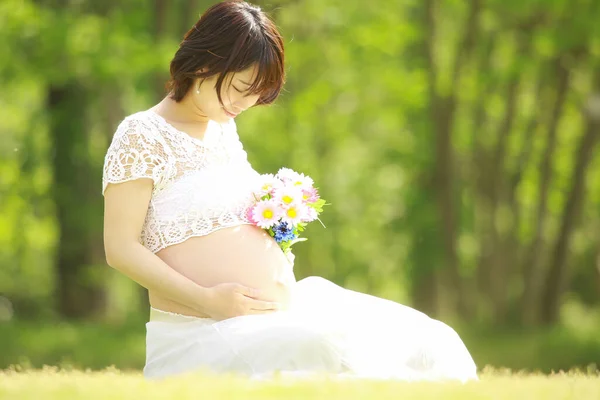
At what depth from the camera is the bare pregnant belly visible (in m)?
4.26

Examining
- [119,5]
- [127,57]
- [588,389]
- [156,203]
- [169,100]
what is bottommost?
[588,389]

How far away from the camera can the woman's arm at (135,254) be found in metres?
4.11

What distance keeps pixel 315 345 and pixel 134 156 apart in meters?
1.17

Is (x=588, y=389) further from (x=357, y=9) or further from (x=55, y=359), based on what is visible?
(x=357, y=9)

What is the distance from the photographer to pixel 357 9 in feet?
58.3

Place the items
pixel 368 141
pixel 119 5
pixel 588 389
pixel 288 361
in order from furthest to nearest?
pixel 368 141 → pixel 119 5 → pixel 288 361 → pixel 588 389

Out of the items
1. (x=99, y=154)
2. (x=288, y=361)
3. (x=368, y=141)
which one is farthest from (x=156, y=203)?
(x=368, y=141)

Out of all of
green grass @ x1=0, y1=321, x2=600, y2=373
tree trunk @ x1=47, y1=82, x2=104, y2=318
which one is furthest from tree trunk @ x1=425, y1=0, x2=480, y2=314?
tree trunk @ x1=47, y1=82, x2=104, y2=318

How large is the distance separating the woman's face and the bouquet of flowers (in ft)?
1.37

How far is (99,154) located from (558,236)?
26.6ft

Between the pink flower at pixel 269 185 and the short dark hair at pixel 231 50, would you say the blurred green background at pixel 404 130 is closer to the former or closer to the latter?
the pink flower at pixel 269 185

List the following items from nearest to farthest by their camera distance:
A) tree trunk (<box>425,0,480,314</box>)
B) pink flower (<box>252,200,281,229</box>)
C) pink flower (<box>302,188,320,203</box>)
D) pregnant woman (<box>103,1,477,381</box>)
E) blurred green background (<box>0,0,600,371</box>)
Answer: pregnant woman (<box>103,1,477,381</box>) → pink flower (<box>252,200,281,229</box>) → pink flower (<box>302,188,320,203</box>) → blurred green background (<box>0,0,600,371</box>) → tree trunk (<box>425,0,480,314</box>)

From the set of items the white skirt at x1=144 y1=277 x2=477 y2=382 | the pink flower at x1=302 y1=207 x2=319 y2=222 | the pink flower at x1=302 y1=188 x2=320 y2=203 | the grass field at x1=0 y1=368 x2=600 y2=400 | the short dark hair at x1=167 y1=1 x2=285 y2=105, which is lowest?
the grass field at x1=0 y1=368 x2=600 y2=400

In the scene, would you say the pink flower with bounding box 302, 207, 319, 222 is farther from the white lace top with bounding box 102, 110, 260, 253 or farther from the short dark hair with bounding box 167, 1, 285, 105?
the short dark hair with bounding box 167, 1, 285, 105
